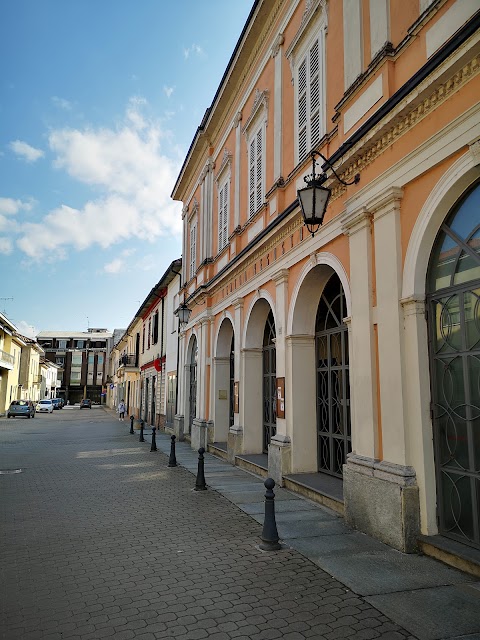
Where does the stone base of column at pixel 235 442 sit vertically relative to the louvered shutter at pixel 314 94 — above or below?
below

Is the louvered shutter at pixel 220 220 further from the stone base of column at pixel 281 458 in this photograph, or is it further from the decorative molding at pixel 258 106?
the stone base of column at pixel 281 458

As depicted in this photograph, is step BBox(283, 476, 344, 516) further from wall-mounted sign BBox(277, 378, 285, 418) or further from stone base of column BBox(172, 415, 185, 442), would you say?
stone base of column BBox(172, 415, 185, 442)

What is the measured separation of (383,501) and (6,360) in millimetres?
40484

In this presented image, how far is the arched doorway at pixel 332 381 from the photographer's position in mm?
8555

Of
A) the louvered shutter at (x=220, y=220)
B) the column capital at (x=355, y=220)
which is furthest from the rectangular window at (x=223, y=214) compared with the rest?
the column capital at (x=355, y=220)

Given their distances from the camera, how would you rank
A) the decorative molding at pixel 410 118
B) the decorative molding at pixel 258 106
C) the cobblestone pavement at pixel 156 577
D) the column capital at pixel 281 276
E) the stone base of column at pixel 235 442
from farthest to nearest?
1. the stone base of column at pixel 235 442
2. the decorative molding at pixel 258 106
3. the column capital at pixel 281 276
4. the decorative molding at pixel 410 118
5. the cobblestone pavement at pixel 156 577

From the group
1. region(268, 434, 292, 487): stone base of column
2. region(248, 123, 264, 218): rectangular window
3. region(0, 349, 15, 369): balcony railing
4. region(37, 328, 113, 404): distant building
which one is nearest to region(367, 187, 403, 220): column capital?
region(268, 434, 292, 487): stone base of column

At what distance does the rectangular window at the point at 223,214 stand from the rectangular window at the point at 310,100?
575 cm

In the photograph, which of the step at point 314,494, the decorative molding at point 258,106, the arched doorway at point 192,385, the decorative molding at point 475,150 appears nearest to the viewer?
the decorative molding at point 475,150

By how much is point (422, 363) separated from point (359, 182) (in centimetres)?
289

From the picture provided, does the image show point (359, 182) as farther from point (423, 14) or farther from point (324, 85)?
point (324, 85)

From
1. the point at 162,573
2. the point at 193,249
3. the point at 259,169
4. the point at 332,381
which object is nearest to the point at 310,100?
the point at 259,169

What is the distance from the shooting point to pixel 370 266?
6.58 meters

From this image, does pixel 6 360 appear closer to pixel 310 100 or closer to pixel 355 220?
pixel 310 100
